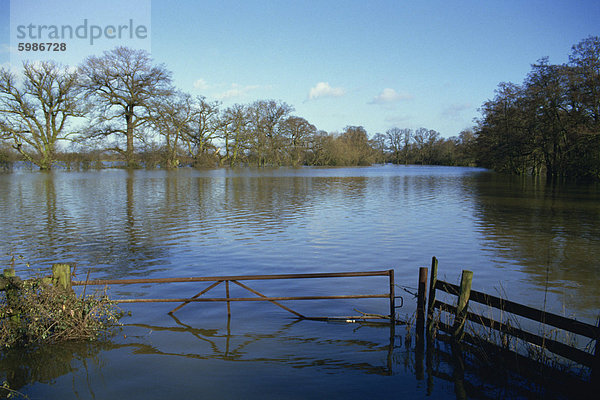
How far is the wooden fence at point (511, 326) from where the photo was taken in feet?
16.1

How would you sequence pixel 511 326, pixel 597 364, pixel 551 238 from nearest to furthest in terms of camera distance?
pixel 597 364
pixel 511 326
pixel 551 238

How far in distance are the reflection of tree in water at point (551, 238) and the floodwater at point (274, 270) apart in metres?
0.07

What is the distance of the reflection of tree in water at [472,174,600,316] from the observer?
35.6ft

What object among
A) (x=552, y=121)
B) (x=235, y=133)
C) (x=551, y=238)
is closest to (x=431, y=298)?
(x=551, y=238)

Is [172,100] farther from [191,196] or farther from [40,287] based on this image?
[40,287]

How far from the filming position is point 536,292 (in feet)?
32.8

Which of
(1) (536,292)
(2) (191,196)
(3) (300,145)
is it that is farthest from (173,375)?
(3) (300,145)

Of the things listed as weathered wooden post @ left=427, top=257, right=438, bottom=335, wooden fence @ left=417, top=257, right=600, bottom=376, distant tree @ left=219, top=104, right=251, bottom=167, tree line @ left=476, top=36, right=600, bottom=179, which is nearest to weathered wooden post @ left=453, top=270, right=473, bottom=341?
wooden fence @ left=417, top=257, right=600, bottom=376

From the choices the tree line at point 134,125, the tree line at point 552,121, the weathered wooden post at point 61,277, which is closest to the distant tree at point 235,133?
Answer: the tree line at point 134,125

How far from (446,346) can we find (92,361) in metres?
Answer: 5.63

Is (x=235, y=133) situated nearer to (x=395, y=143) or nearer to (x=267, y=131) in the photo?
(x=267, y=131)

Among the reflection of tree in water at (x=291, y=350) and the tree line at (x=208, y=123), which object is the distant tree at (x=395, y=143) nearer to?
the tree line at (x=208, y=123)

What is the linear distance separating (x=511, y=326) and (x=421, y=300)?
136cm

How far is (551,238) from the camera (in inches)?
628
